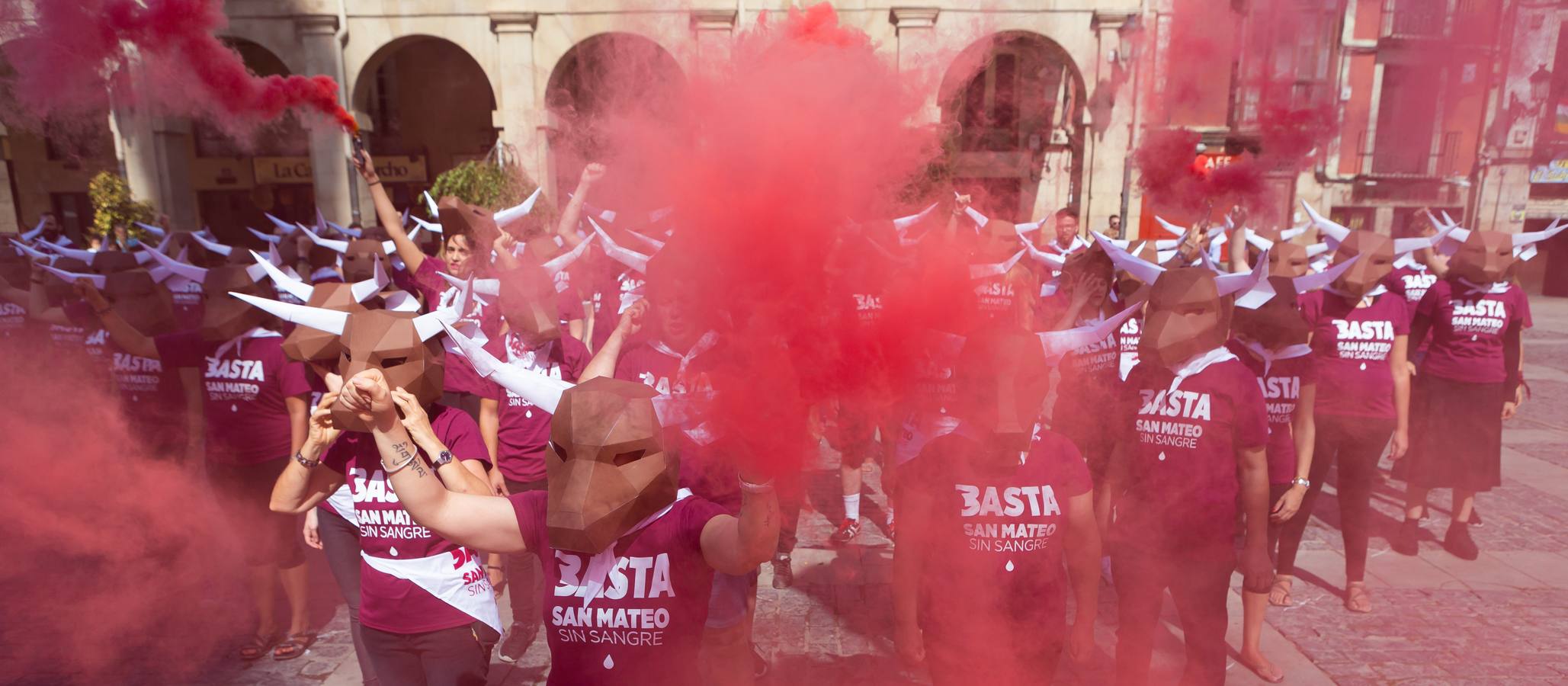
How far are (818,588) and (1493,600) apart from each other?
14.7 feet

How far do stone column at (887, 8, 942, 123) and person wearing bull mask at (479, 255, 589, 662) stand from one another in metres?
2.37

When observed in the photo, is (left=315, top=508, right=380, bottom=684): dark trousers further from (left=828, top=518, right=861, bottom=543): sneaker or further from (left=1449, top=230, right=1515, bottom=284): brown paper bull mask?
(left=1449, top=230, right=1515, bottom=284): brown paper bull mask

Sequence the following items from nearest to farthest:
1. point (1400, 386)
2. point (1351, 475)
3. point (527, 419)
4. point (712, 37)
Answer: point (712, 37), point (527, 419), point (1351, 475), point (1400, 386)

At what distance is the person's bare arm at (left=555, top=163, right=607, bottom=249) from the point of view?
436cm

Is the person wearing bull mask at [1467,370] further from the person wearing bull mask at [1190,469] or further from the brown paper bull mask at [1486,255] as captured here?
the person wearing bull mask at [1190,469]

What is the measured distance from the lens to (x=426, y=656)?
3.10 meters

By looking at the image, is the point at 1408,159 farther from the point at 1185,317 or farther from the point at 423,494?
the point at 423,494

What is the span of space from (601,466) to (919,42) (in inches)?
102

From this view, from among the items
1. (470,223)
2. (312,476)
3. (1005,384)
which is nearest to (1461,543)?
(1005,384)

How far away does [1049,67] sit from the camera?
242 inches

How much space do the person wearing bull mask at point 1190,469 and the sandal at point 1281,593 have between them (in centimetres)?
208

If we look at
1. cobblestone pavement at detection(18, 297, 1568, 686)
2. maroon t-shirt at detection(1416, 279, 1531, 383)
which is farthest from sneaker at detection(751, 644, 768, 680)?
maroon t-shirt at detection(1416, 279, 1531, 383)

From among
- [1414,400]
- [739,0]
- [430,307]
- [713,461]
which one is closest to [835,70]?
[739,0]

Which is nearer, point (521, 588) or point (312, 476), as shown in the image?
point (312, 476)
